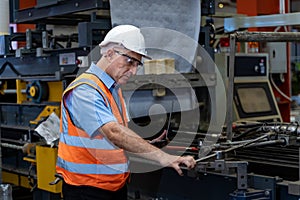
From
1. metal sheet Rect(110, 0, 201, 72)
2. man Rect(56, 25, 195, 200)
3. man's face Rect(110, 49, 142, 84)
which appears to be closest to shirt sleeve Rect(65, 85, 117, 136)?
man Rect(56, 25, 195, 200)

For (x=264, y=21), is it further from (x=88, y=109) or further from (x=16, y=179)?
(x=16, y=179)

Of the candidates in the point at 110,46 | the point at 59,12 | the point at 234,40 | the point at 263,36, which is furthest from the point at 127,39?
the point at 59,12

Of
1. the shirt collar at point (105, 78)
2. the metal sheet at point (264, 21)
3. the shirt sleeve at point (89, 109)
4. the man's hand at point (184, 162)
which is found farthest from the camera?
the metal sheet at point (264, 21)

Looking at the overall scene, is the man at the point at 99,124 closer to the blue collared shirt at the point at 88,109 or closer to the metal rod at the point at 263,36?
the blue collared shirt at the point at 88,109

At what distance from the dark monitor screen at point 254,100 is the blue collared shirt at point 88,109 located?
2.39 metres

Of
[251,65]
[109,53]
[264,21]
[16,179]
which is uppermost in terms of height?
[264,21]

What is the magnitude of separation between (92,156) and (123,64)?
362 mm

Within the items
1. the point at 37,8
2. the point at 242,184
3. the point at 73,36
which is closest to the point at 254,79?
the point at 73,36

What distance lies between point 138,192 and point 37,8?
1.40m

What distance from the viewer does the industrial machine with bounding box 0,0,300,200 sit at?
1830mm

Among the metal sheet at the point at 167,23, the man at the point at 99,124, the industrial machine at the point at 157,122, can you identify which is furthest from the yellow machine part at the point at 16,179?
the man at the point at 99,124

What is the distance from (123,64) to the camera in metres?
1.92

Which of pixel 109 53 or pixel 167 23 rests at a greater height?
pixel 167 23

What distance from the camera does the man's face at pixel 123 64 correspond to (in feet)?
6.25
